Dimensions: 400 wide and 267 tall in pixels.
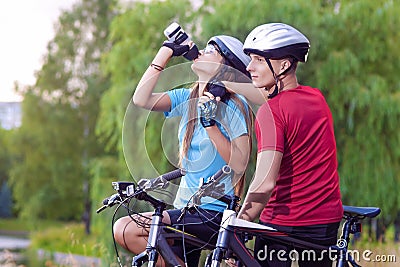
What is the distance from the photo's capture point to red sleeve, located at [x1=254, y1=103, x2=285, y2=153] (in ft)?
7.40

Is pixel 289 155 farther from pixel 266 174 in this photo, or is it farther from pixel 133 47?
pixel 133 47

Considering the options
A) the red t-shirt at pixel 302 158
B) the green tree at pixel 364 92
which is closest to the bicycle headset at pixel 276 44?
the red t-shirt at pixel 302 158

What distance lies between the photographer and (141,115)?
264 centimetres

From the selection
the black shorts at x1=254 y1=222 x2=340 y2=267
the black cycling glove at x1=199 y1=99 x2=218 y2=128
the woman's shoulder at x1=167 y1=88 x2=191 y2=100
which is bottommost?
the black shorts at x1=254 y1=222 x2=340 y2=267

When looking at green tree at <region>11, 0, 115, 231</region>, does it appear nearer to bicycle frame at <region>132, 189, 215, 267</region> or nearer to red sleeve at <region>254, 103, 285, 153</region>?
bicycle frame at <region>132, 189, 215, 267</region>

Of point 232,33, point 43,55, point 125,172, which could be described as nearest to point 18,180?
point 43,55

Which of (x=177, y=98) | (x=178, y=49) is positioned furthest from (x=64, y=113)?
(x=178, y=49)

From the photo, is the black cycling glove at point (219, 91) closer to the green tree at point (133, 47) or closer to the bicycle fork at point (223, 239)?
the bicycle fork at point (223, 239)

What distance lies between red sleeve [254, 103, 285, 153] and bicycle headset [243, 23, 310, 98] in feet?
0.50

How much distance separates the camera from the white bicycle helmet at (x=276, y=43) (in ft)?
7.70

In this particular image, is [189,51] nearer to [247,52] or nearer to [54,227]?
[247,52]

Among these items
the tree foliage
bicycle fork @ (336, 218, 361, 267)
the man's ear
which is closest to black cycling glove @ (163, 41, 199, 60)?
the man's ear

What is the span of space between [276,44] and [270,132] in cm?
31

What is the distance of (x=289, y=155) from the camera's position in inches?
91.6
